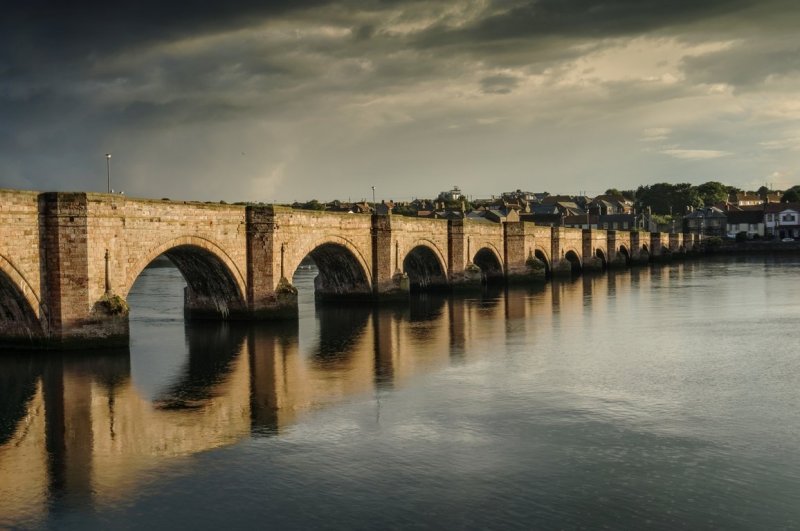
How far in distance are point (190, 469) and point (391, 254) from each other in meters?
33.6

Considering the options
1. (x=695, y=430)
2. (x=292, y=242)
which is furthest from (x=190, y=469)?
(x=292, y=242)

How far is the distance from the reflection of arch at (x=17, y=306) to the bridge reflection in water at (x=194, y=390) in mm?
887

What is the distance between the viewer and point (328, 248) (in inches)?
1751

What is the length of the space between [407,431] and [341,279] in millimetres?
30657

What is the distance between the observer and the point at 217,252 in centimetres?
3388

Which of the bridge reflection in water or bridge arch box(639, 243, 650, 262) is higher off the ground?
bridge arch box(639, 243, 650, 262)

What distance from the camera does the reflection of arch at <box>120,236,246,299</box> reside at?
29.2 metres

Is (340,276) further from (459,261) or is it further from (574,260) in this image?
(574,260)

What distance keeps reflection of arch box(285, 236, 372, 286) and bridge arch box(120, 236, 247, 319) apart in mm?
3066

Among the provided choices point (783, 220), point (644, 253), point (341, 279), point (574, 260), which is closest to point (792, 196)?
point (783, 220)

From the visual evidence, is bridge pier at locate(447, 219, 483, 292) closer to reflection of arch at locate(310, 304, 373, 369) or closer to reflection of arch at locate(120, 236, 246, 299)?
reflection of arch at locate(310, 304, 373, 369)

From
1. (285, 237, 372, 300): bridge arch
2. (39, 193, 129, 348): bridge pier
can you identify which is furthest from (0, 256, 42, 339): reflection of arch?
(285, 237, 372, 300): bridge arch

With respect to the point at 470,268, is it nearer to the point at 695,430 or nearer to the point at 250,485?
the point at 695,430

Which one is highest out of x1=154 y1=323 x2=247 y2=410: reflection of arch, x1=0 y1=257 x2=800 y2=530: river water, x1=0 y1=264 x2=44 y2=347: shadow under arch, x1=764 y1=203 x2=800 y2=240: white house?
x1=764 y1=203 x2=800 y2=240: white house
